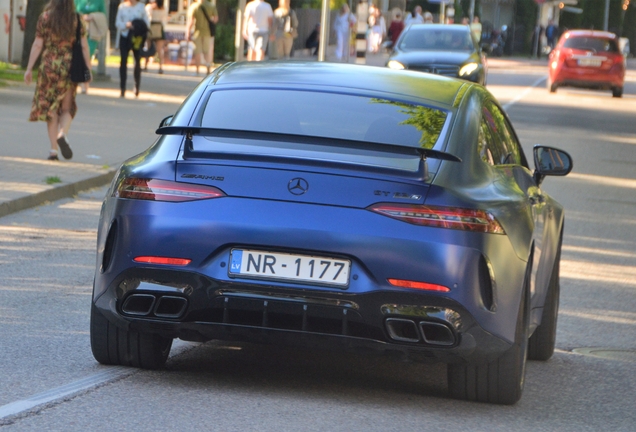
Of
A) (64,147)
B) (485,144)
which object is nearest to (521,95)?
(64,147)

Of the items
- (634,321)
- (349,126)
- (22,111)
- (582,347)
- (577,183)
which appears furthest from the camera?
(22,111)

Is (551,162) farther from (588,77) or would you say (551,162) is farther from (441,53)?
(588,77)

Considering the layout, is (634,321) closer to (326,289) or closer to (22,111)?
(326,289)

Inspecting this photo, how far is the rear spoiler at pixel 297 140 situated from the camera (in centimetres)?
541

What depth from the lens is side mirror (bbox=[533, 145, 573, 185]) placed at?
6649 millimetres

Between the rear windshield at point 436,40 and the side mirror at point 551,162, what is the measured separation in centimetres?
2192

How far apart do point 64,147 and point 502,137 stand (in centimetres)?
846

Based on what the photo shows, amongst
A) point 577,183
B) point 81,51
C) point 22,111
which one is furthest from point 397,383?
point 22,111

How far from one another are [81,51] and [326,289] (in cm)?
939

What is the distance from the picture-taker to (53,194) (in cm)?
1216

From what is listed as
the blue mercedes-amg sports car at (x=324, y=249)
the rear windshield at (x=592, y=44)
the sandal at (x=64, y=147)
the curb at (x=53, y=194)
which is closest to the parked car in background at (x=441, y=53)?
the rear windshield at (x=592, y=44)

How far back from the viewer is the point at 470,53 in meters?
28.2

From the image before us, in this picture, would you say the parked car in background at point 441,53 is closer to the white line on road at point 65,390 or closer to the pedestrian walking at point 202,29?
the pedestrian walking at point 202,29

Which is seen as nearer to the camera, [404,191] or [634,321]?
[404,191]
